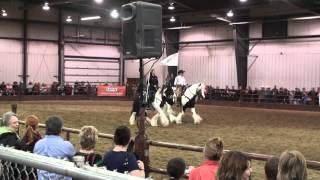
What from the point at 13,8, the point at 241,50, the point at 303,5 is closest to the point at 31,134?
the point at 303,5

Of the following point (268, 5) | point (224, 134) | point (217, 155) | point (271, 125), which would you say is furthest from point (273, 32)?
point (217, 155)

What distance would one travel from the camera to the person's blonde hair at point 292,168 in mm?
3410

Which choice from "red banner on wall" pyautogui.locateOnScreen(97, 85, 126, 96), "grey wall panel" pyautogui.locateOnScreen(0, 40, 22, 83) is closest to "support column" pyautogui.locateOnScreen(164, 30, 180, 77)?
"red banner on wall" pyautogui.locateOnScreen(97, 85, 126, 96)

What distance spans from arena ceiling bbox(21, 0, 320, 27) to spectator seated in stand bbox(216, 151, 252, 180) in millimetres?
29800

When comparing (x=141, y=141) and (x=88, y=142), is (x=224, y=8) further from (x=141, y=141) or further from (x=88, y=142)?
(x=88, y=142)

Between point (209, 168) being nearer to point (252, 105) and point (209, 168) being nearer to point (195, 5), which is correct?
point (252, 105)

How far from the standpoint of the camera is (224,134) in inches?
606

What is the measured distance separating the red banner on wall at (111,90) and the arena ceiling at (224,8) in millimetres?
6300

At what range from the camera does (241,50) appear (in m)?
38.7

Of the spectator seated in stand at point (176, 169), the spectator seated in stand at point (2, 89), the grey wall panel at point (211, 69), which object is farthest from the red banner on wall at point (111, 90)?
the spectator seated in stand at point (176, 169)

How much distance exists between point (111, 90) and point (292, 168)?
37.3m

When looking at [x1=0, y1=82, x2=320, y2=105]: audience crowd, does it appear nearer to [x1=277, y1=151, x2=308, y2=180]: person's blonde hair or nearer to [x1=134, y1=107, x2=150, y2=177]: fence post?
[x1=134, y1=107, x2=150, y2=177]: fence post

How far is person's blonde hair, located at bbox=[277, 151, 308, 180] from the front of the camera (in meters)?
3.41

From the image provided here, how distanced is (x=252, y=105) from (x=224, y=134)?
1928 centimetres
